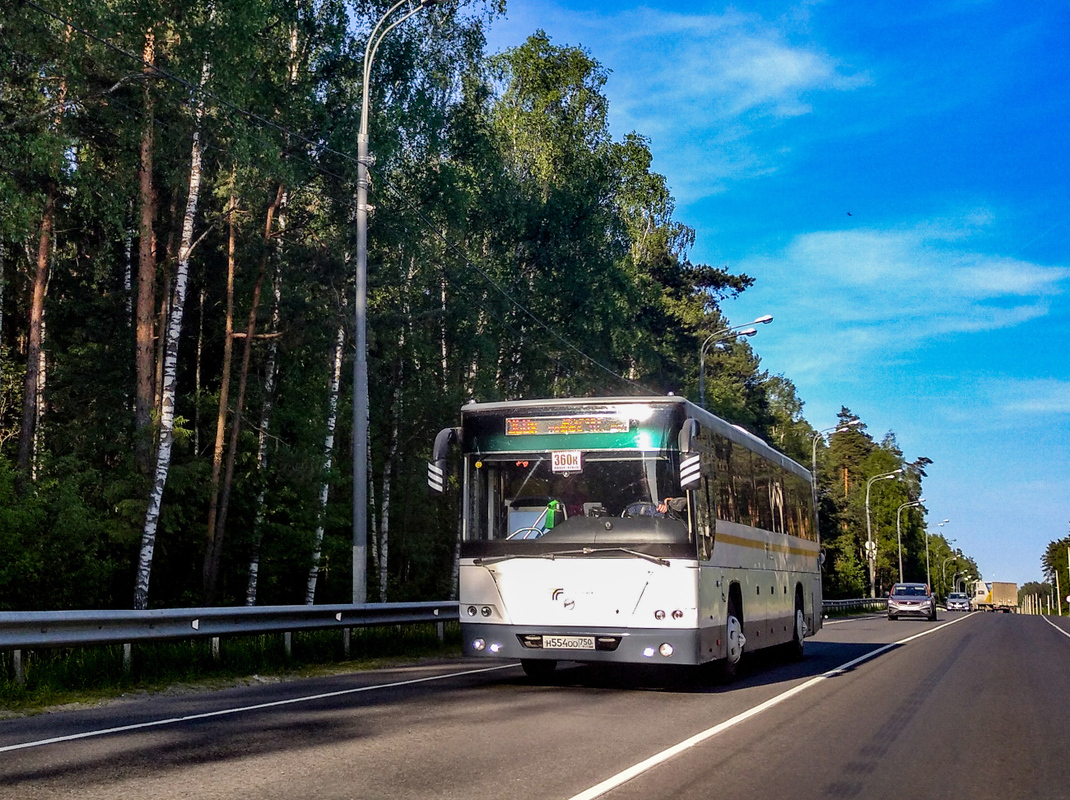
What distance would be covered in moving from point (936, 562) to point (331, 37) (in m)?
184

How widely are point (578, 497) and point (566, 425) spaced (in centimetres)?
83

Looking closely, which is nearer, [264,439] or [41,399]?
[264,439]

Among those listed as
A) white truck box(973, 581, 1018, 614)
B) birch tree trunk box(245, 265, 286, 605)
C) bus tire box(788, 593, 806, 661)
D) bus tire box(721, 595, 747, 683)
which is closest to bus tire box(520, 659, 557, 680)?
bus tire box(721, 595, 747, 683)

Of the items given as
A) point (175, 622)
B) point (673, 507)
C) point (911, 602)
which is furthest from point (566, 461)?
point (911, 602)

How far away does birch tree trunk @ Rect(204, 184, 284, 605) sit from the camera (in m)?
27.8

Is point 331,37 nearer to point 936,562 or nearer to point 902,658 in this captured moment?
point 902,658

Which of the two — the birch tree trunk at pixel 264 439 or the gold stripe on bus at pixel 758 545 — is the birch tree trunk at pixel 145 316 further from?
the gold stripe on bus at pixel 758 545

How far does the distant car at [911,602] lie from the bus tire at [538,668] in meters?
40.9

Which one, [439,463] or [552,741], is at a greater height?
[439,463]

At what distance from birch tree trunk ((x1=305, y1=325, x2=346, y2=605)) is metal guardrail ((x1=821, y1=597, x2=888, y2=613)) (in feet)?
95.7

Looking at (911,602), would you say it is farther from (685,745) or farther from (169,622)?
(685,745)

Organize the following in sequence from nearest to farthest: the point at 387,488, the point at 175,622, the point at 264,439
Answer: the point at 175,622 < the point at 264,439 < the point at 387,488

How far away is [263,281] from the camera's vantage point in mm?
30672

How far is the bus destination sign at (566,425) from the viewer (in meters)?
13.3
